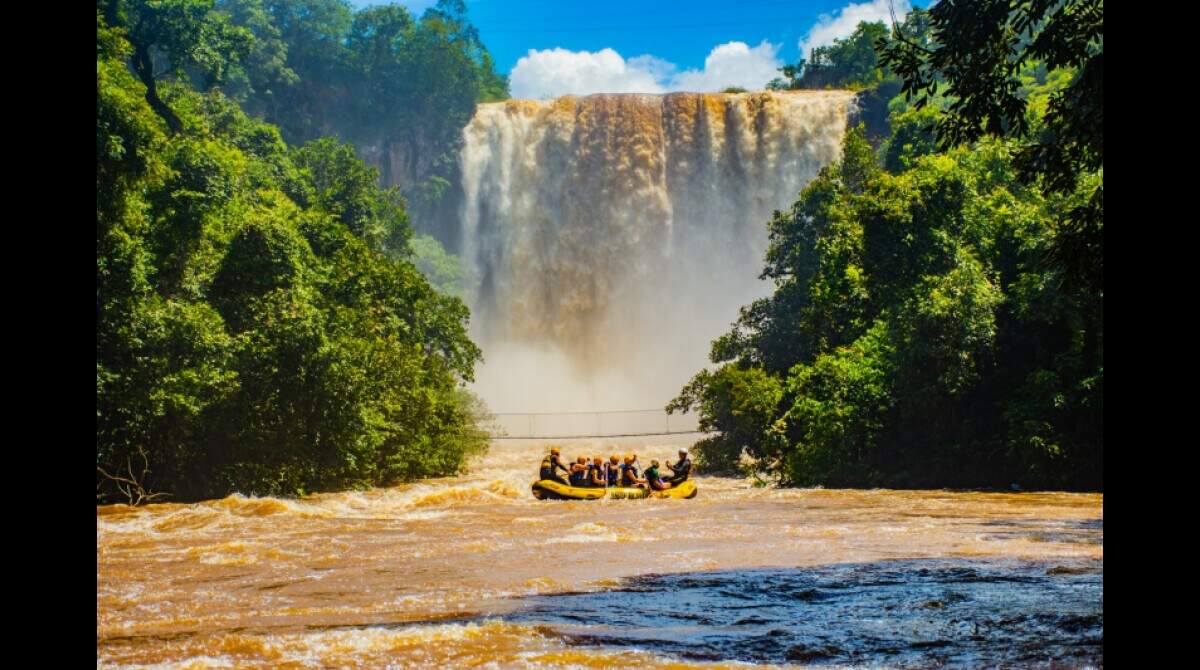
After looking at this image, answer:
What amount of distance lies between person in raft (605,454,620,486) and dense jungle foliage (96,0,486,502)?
5.49 metres

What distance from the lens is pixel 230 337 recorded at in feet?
83.6

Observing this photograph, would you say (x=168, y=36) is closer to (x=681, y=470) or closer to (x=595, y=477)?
(x=595, y=477)

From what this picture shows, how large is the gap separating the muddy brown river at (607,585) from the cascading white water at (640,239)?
31.2 m

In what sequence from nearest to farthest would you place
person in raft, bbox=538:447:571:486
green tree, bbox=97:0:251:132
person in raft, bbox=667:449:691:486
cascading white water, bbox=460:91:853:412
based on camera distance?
person in raft, bbox=538:447:571:486
person in raft, bbox=667:449:691:486
green tree, bbox=97:0:251:132
cascading white water, bbox=460:91:853:412

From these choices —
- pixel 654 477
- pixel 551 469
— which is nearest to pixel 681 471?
pixel 654 477

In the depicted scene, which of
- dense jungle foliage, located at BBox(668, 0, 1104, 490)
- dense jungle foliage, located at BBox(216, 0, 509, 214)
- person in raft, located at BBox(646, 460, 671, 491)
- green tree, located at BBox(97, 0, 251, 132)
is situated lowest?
person in raft, located at BBox(646, 460, 671, 491)

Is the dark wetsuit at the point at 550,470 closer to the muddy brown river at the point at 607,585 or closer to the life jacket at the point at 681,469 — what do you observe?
the muddy brown river at the point at 607,585

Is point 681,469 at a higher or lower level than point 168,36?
lower

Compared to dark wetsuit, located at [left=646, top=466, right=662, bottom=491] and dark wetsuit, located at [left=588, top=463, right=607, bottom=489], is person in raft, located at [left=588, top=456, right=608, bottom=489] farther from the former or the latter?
dark wetsuit, located at [left=646, top=466, right=662, bottom=491]

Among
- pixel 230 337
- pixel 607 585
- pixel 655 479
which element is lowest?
pixel 607 585

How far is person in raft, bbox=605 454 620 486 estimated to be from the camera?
2642cm

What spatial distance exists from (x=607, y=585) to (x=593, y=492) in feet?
41.6

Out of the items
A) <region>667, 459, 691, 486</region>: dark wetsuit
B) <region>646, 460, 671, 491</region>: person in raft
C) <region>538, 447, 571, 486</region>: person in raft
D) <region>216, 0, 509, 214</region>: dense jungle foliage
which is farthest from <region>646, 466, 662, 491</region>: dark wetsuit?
<region>216, 0, 509, 214</region>: dense jungle foliage
